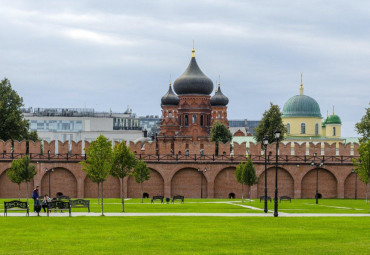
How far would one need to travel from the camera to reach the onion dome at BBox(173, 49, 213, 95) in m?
118

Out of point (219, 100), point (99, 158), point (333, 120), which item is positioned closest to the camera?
point (99, 158)

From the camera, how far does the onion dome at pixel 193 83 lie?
117812mm

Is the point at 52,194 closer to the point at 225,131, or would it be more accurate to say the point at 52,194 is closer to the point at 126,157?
the point at 126,157

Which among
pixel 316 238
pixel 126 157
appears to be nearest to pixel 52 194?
pixel 126 157

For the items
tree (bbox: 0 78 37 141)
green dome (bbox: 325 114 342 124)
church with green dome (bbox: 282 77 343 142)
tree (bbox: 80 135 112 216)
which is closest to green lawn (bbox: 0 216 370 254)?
tree (bbox: 80 135 112 216)

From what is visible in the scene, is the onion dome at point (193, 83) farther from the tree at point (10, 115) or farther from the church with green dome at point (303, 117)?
the tree at point (10, 115)

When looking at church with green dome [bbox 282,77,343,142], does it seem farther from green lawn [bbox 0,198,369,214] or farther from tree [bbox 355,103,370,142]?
green lawn [bbox 0,198,369,214]

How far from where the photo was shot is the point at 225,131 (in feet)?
375

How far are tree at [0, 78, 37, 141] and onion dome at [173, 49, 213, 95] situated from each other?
130 ft

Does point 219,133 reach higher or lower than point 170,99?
lower

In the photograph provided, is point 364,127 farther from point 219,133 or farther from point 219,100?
point 219,100

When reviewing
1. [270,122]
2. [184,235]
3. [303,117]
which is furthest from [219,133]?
[184,235]

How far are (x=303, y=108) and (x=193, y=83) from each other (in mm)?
19315

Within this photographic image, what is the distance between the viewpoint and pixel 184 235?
90.9 feet
